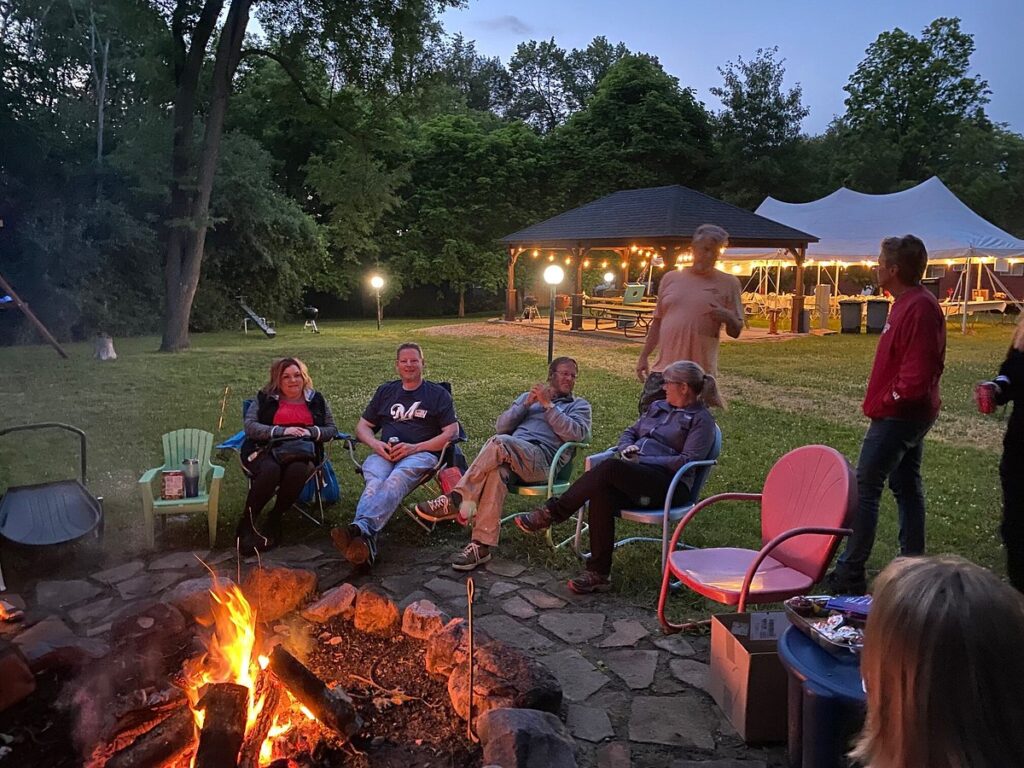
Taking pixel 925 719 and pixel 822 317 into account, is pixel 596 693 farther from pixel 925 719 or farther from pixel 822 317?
pixel 822 317

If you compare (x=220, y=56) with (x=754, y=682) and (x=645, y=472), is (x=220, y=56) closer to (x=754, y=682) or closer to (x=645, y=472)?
(x=645, y=472)

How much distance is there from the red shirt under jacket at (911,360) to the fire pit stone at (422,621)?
2.28 meters

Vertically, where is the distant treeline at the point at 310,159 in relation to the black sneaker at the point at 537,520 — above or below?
above

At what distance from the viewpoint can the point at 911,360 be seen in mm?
3613

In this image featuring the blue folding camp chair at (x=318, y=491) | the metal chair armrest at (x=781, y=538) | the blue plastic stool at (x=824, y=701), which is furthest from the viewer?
the blue folding camp chair at (x=318, y=491)

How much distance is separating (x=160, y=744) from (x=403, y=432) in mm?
2619

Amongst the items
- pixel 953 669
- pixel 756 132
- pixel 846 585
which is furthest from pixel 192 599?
pixel 756 132

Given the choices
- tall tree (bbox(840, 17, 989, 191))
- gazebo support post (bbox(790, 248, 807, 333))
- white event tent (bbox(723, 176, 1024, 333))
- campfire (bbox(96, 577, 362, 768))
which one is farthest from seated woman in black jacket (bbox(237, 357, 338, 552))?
tall tree (bbox(840, 17, 989, 191))

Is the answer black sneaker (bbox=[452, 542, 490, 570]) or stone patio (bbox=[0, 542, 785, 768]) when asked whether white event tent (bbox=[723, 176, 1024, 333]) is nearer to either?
black sneaker (bbox=[452, 542, 490, 570])

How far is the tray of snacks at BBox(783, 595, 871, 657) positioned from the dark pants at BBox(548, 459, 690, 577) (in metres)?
1.47

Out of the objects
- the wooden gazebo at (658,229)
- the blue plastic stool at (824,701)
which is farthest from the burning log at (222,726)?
the wooden gazebo at (658,229)

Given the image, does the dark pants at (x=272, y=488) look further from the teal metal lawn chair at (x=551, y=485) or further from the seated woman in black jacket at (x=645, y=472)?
the seated woman in black jacket at (x=645, y=472)

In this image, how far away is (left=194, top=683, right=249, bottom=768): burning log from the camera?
87.7 inches

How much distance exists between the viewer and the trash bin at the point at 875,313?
58.7 feet
